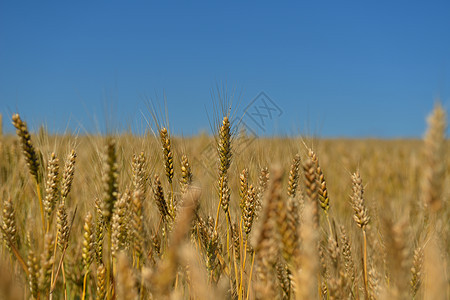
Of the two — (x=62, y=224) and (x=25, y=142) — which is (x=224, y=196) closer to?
(x=62, y=224)

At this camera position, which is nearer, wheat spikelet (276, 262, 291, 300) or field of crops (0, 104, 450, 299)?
field of crops (0, 104, 450, 299)

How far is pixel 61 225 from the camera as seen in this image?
1438mm

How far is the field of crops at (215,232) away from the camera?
0.79m

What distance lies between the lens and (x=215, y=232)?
1575 millimetres

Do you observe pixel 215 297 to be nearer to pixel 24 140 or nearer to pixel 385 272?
pixel 24 140

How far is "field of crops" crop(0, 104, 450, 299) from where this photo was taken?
2.59ft

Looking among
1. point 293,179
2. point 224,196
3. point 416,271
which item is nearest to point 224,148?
point 224,196

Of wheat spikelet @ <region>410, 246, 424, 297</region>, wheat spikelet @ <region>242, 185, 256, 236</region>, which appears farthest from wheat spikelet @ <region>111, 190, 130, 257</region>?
wheat spikelet @ <region>410, 246, 424, 297</region>

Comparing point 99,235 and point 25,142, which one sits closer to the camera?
point 25,142

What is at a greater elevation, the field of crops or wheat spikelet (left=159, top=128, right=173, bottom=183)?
wheat spikelet (left=159, top=128, right=173, bottom=183)

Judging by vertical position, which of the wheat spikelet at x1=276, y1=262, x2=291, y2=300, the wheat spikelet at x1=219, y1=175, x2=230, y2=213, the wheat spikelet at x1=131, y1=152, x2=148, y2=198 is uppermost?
the wheat spikelet at x1=131, y1=152, x2=148, y2=198

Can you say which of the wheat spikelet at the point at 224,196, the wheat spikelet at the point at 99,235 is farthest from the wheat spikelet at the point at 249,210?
the wheat spikelet at the point at 99,235

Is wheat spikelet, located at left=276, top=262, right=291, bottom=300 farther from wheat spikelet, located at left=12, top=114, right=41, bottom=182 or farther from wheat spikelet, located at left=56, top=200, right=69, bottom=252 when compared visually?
wheat spikelet, located at left=12, top=114, right=41, bottom=182

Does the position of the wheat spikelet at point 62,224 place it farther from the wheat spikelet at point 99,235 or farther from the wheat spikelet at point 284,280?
the wheat spikelet at point 284,280
